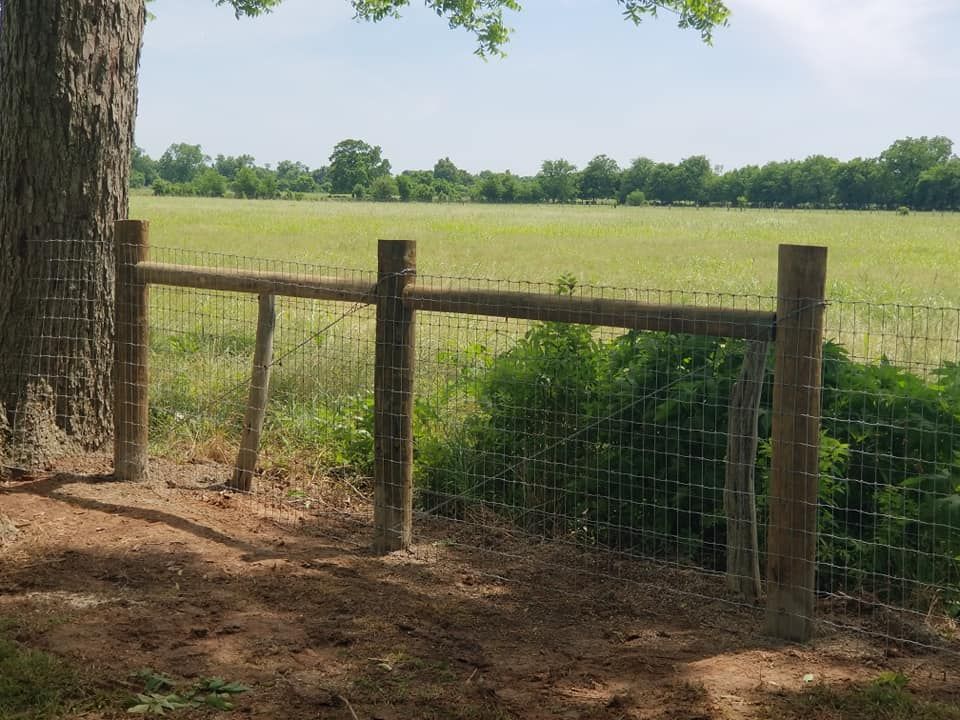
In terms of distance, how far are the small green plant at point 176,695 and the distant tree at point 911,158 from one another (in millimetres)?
117171

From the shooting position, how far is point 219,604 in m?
5.30

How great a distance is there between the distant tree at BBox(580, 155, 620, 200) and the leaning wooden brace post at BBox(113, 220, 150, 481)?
12666 centimetres

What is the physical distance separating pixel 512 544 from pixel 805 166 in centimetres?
12339

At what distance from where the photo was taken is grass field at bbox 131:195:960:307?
79.0 ft

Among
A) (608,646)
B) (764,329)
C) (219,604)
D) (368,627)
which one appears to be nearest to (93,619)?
(219,604)

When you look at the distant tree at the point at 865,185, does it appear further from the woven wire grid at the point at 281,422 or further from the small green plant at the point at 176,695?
the small green plant at the point at 176,695

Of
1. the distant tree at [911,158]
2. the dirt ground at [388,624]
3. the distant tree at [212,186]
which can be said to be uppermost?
the distant tree at [911,158]

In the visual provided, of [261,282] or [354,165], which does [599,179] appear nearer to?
[354,165]

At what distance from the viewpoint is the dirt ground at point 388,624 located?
4.32 m

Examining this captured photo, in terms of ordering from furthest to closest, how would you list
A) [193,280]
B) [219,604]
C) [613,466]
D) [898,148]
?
[898,148]
[193,280]
[613,466]
[219,604]

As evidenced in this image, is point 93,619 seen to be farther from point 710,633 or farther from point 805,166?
point 805,166

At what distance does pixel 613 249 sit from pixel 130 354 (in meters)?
30.1

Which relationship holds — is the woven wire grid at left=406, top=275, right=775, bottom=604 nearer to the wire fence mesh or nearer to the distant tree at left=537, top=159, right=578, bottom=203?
the wire fence mesh

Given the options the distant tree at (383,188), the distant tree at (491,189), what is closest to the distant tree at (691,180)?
the distant tree at (491,189)
